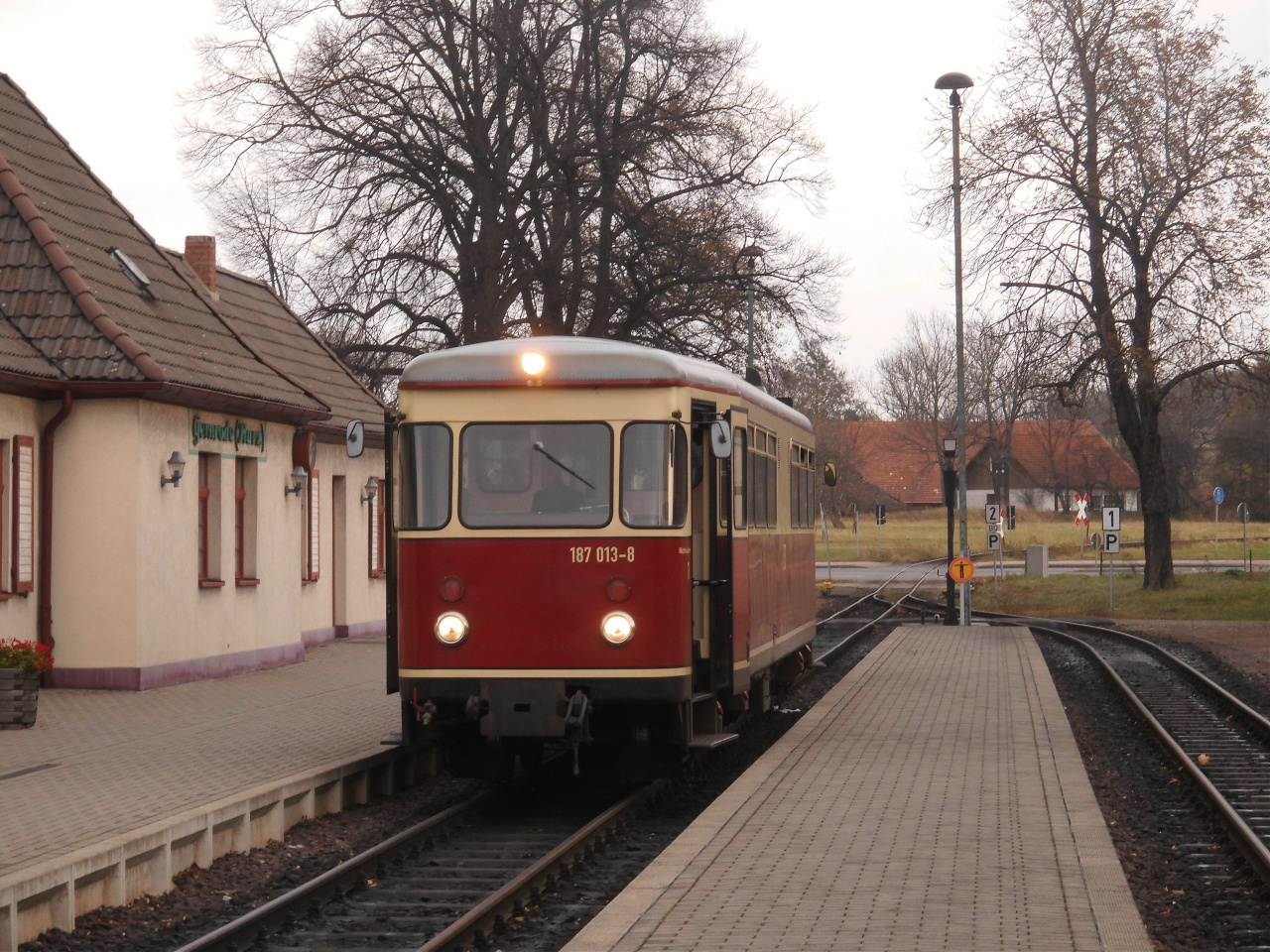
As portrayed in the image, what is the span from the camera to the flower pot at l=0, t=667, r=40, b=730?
1428cm

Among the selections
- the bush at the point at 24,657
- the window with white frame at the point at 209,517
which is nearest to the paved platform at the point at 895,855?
the bush at the point at 24,657

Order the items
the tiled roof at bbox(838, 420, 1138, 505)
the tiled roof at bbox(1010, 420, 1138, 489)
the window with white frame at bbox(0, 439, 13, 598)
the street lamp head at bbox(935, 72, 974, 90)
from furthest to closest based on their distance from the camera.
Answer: the tiled roof at bbox(1010, 420, 1138, 489) < the tiled roof at bbox(838, 420, 1138, 505) < the street lamp head at bbox(935, 72, 974, 90) < the window with white frame at bbox(0, 439, 13, 598)

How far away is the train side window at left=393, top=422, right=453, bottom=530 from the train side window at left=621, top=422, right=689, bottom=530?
119 cm

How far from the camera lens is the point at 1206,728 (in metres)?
16.7

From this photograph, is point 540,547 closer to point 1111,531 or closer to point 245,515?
point 245,515

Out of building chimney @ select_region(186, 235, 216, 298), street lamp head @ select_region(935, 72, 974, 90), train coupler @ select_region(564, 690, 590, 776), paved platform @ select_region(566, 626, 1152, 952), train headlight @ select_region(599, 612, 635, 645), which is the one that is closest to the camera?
paved platform @ select_region(566, 626, 1152, 952)

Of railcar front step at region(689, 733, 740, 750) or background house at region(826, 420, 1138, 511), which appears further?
background house at region(826, 420, 1138, 511)

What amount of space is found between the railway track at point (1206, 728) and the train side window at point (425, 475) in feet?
18.0

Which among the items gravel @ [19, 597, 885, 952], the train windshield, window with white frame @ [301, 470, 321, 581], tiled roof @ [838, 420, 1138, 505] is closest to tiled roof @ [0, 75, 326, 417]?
window with white frame @ [301, 470, 321, 581]

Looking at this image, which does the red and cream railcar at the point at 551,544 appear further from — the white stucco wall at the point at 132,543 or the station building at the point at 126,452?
the white stucco wall at the point at 132,543

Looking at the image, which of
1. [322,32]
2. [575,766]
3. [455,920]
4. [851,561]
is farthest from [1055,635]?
[851,561]

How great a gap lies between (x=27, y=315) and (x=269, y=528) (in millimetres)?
4626

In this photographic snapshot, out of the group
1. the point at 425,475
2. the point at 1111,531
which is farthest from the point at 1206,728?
the point at 1111,531

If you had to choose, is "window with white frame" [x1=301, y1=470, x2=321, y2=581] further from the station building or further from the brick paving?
the brick paving
